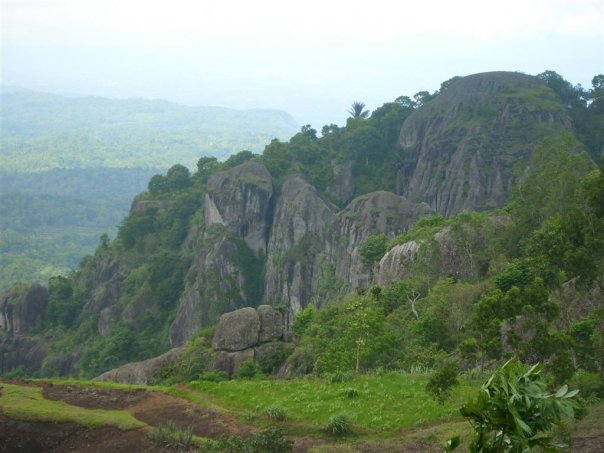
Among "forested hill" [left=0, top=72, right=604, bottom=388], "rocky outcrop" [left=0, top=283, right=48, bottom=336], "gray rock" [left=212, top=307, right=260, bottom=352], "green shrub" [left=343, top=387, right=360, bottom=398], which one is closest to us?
"green shrub" [left=343, top=387, right=360, bottom=398]

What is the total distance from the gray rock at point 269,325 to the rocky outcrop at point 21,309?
159 feet

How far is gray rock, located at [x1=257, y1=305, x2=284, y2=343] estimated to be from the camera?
35.8m

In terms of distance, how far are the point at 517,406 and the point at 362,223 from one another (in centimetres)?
5480

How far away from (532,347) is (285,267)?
53279mm

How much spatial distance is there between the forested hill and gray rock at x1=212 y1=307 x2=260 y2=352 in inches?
15.2

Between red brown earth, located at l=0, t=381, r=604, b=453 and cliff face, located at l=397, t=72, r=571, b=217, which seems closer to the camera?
red brown earth, located at l=0, t=381, r=604, b=453

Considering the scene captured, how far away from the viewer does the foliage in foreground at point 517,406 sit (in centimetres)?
773

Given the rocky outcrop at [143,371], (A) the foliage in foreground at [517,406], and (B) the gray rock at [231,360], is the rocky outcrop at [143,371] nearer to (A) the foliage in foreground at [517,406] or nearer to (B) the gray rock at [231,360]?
(B) the gray rock at [231,360]

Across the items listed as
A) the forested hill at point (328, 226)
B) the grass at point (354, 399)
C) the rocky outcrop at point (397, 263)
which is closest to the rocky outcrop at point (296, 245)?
the forested hill at point (328, 226)

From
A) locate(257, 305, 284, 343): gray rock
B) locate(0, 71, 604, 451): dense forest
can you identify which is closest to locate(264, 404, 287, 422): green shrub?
locate(0, 71, 604, 451): dense forest

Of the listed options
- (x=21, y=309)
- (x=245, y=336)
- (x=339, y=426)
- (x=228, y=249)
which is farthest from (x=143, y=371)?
(x=21, y=309)

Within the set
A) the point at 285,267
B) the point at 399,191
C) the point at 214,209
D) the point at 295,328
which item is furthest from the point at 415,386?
the point at 399,191

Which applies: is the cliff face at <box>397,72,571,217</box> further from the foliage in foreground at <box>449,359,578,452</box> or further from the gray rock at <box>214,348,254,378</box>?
the foliage in foreground at <box>449,359,578,452</box>

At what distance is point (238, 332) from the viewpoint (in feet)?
117
